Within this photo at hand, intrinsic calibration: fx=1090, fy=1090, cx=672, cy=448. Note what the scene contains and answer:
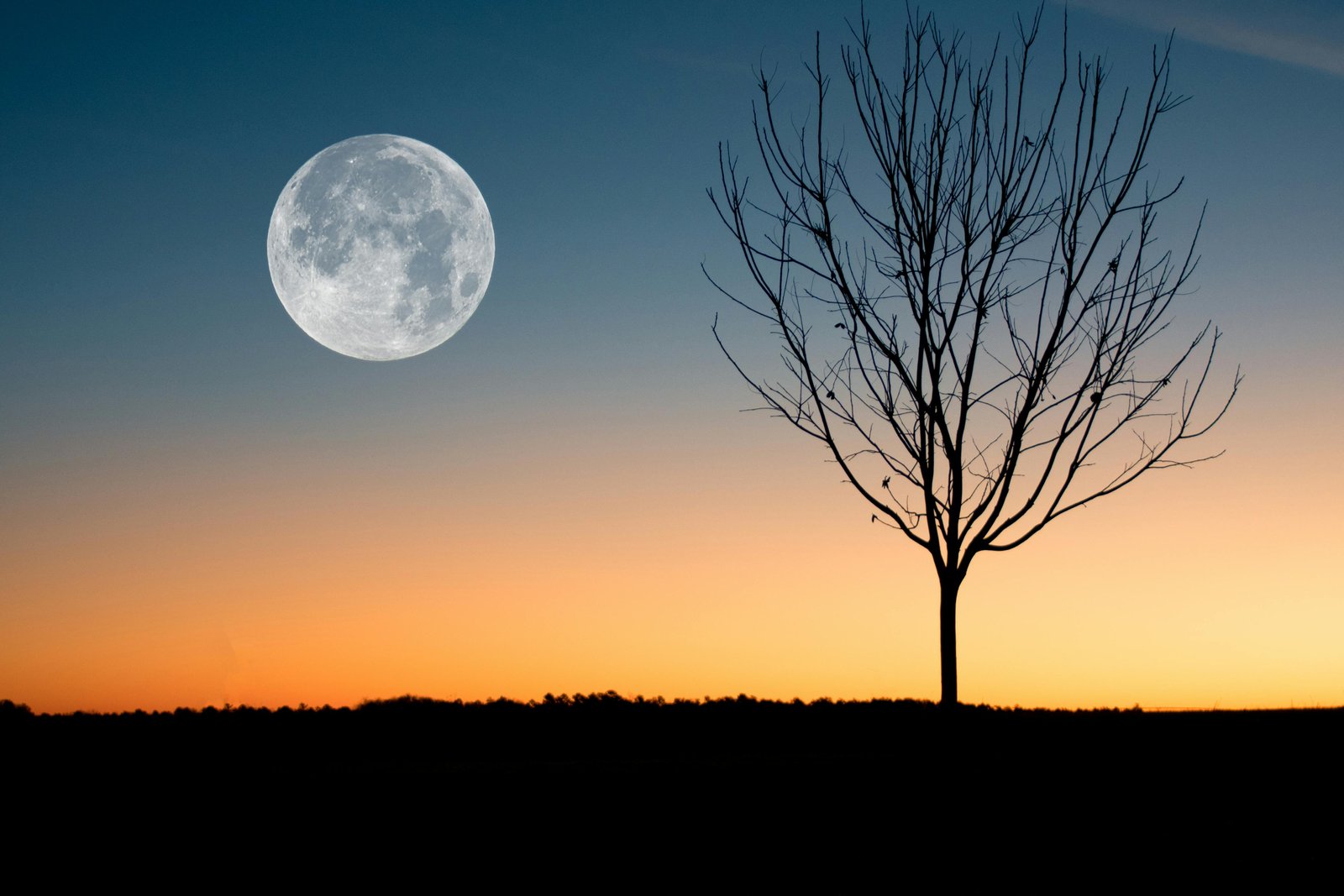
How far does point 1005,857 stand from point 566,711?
8290 mm

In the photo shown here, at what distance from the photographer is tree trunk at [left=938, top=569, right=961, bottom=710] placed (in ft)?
29.2

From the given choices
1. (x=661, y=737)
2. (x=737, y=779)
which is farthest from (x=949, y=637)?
(x=661, y=737)

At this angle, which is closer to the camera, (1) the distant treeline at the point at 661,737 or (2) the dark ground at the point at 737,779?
(2) the dark ground at the point at 737,779

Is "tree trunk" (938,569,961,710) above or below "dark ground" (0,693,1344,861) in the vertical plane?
above

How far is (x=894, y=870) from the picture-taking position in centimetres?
675

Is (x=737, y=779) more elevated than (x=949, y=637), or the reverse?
(x=949, y=637)

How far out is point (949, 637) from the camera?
8.91 meters

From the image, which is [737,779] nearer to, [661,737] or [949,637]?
[949,637]

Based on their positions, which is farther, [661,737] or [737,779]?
[661,737]

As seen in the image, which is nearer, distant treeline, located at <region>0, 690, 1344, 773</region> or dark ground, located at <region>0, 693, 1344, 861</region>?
dark ground, located at <region>0, 693, 1344, 861</region>

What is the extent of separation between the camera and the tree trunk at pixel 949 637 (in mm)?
8898

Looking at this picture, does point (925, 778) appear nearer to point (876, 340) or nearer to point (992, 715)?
point (876, 340)

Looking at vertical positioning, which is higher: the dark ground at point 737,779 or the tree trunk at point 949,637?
the tree trunk at point 949,637

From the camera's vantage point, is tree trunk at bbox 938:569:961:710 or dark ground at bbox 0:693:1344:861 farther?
tree trunk at bbox 938:569:961:710
